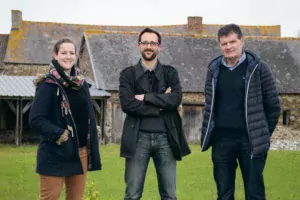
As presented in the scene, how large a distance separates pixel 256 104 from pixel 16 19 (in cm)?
3165

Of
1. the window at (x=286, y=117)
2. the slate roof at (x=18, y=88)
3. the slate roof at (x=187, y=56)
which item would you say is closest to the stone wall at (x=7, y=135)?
the slate roof at (x=18, y=88)

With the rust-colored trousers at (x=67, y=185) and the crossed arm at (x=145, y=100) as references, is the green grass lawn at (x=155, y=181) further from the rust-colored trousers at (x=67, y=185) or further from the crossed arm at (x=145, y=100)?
the rust-colored trousers at (x=67, y=185)

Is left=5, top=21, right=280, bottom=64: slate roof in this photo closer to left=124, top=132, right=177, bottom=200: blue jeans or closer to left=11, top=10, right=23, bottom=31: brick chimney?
left=11, top=10, right=23, bottom=31: brick chimney

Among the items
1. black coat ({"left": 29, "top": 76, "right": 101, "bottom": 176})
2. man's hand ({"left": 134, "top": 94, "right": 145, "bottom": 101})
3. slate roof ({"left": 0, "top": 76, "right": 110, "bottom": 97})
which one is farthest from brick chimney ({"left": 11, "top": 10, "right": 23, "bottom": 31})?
black coat ({"left": 29, "top": 76, "right": 101, "bottom": 176})

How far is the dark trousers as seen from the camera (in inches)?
215

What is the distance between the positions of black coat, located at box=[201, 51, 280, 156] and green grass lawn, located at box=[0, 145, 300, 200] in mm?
3325

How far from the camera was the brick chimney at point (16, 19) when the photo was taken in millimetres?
34559

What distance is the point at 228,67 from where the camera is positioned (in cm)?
566

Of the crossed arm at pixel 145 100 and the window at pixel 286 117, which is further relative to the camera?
the window at pixel 286 117

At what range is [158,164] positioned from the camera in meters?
5.46

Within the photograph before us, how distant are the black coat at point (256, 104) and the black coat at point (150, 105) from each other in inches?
14.3

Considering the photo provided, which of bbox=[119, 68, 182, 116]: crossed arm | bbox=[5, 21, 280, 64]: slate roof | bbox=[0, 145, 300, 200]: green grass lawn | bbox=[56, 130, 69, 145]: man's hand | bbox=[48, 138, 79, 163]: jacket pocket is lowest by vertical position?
bbox=[0, 145, 300, 200]: green grass lawn

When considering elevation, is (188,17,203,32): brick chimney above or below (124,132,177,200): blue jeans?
above

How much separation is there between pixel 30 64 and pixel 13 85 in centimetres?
1180
